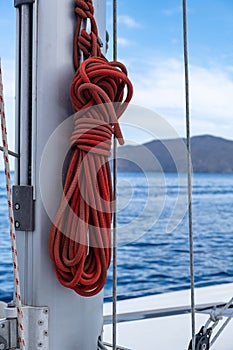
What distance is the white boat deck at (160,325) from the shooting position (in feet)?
4.56

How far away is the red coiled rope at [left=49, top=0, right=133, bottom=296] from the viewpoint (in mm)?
854

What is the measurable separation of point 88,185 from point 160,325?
0.86 meters

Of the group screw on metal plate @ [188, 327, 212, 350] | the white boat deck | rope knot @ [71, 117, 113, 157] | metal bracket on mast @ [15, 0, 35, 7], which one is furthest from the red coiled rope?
the white boat deck

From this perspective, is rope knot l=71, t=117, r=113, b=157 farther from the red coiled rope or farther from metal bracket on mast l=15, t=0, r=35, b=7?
metal bracket on mast l=15, t=0, r=35, b=7

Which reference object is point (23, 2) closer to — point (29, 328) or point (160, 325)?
point (29, 328)

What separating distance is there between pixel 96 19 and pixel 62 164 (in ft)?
0.93

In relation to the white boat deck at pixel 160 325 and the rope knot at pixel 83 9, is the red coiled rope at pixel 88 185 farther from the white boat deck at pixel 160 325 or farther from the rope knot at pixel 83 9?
the white boat deck at pixel 160 325

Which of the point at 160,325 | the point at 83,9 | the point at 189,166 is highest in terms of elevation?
the point at 83,9

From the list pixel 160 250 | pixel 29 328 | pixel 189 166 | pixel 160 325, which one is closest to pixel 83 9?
pixel 189 166

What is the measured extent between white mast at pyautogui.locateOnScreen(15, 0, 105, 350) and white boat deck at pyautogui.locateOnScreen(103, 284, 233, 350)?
0.51 meters

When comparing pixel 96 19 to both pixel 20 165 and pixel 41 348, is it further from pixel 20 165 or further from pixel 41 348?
pixel 41 348

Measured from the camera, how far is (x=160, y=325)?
1581 millimetres

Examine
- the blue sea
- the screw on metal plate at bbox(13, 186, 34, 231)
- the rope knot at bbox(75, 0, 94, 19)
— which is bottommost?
the blue sea

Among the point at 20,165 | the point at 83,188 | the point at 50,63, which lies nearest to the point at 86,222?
the point at 83,188
